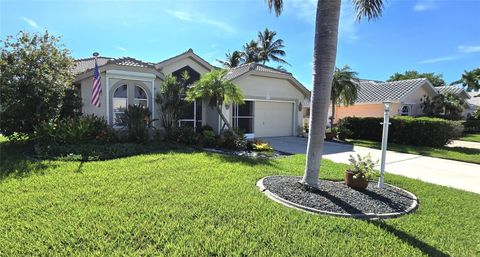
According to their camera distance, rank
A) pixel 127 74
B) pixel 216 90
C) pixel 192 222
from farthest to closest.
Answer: pixel 127 74 < pixel 216 90 < pixel 192 222

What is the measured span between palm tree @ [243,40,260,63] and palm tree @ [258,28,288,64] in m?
0.55

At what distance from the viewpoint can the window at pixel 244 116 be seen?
55.2 ft

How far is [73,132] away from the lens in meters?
10.8

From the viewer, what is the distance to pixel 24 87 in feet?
37.3

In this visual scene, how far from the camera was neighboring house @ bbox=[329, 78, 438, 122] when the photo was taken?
73.3 feet

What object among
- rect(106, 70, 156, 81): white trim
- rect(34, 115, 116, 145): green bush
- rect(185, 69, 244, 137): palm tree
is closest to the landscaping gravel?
rect(185, 69, 244, 137): palm tree

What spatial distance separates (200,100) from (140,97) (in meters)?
3.30

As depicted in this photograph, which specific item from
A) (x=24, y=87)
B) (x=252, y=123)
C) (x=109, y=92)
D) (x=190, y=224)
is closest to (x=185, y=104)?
(x=109, y=92)

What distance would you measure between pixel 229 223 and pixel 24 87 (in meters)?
11.6

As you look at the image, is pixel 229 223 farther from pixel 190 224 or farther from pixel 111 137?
pixel 111 137

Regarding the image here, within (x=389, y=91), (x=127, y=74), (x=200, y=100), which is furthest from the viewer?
(x=389, y=91)

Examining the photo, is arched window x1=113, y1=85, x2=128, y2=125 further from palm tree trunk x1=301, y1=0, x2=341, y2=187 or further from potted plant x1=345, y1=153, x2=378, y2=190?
potted plant x1=345, y1=153, x2=378, y2=190

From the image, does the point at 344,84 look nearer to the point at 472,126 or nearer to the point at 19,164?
the point at 19,164

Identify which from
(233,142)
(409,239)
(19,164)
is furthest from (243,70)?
(409,239)
